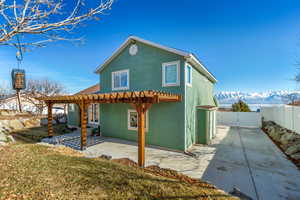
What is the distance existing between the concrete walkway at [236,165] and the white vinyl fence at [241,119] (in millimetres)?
7424

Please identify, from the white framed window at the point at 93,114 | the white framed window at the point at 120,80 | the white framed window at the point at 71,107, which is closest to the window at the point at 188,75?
the white framed window at the point at 120,80

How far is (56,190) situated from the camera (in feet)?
8.38

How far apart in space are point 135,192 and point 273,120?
593 inches

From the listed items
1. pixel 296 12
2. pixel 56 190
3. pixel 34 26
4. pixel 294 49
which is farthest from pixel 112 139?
pixel 294 49

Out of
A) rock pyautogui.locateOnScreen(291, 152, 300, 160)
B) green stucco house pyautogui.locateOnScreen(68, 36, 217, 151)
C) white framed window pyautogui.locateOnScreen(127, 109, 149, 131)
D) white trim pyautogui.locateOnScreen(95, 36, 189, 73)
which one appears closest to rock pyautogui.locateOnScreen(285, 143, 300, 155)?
rock pyautogui.locateOnScreen(291, 152, 300, 160)

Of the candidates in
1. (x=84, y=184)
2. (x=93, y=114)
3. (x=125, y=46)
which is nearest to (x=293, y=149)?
(x=84, y=184)

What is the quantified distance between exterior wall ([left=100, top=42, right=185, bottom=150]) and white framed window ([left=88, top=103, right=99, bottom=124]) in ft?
8.95

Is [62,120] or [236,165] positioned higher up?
[62,120]

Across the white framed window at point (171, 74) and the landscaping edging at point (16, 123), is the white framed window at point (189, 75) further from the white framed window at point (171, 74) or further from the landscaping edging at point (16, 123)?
the landscaping edging at point (16, 123)

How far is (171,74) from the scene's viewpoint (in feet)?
21.9

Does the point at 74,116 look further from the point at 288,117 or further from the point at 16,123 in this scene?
the point at 288,117

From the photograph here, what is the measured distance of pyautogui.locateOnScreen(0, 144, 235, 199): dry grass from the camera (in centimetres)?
247

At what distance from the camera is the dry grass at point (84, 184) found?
247cm

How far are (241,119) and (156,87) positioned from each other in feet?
39.2
